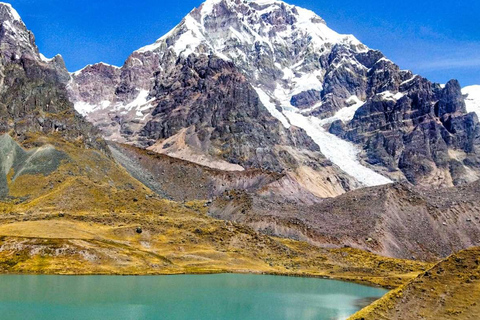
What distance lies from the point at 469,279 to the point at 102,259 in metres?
101

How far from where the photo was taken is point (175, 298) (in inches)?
3962

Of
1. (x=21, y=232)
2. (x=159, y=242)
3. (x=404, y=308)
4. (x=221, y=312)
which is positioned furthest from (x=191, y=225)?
(x=404, y=308)

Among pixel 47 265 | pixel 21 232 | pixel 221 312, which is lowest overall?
pixel 221 312

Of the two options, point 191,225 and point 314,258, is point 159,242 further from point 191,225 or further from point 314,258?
point 314,258

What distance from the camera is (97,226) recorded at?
180 metres

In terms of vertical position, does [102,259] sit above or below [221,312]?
above

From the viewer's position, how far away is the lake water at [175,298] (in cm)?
8556

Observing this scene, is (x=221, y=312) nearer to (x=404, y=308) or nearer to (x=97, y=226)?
(x=404, y=308)

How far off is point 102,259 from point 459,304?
334ft

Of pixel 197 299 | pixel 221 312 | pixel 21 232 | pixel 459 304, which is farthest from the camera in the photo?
pixel 21 232

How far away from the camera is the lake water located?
85.6 m

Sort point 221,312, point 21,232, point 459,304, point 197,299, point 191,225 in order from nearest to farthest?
point 459,304 < point 221,312 < point 197,299 < point 21,232 < point 191,225

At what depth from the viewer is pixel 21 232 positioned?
157 meters

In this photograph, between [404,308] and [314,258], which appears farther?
[314,258]
